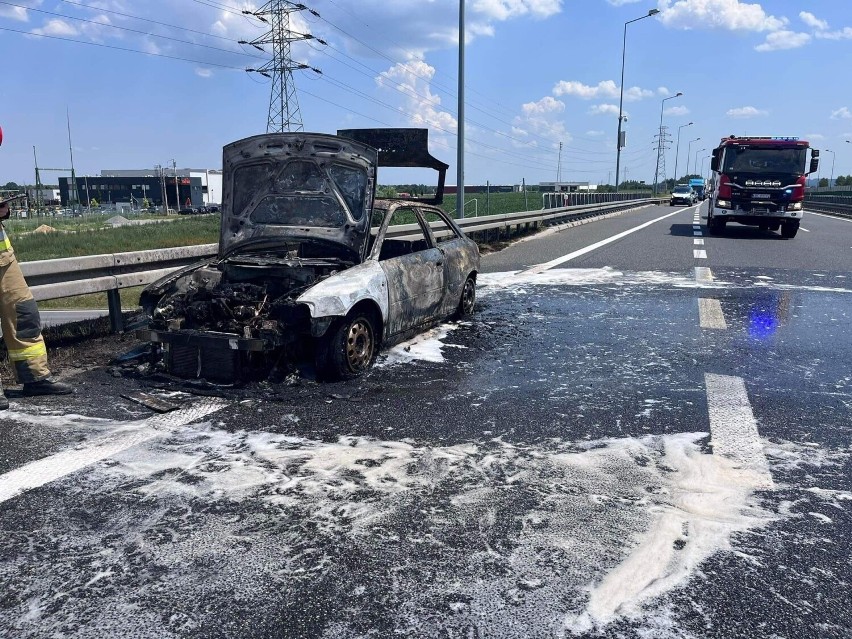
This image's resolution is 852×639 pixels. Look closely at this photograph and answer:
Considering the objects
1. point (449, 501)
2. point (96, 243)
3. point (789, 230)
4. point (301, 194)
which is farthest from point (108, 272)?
point (789, 230)

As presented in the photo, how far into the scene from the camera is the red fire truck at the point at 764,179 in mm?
17922

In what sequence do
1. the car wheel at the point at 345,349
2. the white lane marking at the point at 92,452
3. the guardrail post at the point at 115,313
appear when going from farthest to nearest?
the guardrail post at the point at 115,313 → the car wheel at the point at 345,349 → the white lane marking at the point at 92,452

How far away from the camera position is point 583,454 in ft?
12.6

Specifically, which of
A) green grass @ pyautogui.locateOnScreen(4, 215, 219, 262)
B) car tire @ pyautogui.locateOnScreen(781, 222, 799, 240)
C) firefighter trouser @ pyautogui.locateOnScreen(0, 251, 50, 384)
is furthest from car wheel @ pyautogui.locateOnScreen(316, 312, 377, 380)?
car tire @ pyautogui.locateOnScreen(781, 222, 799, 240)

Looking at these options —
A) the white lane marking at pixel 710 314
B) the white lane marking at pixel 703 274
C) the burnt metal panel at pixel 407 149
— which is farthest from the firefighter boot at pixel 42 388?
the white lane marking at pixel 703 274

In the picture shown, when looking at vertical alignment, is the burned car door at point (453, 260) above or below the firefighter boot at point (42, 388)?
above

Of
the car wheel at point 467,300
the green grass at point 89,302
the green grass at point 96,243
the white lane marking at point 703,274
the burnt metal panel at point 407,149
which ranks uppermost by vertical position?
the burnt metal panel at point 407,149

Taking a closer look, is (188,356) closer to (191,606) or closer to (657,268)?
(191,606)

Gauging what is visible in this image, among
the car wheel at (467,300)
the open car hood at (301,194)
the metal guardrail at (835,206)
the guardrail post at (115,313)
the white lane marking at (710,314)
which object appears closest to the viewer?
the open car hood at (301,194)

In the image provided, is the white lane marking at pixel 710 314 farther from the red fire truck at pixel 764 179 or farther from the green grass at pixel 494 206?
the green grass at pixel 494 206

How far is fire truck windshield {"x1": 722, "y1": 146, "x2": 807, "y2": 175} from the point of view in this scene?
1797 centimetres

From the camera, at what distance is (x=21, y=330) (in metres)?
4.88

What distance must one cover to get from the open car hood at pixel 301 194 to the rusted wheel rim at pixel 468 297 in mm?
2118

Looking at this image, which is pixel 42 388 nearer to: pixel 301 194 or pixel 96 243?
pixel 301 194
